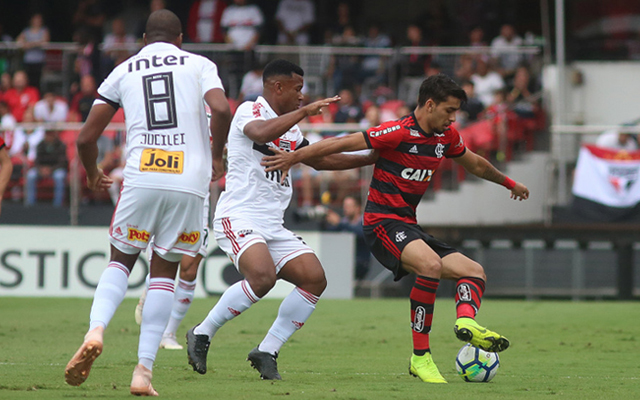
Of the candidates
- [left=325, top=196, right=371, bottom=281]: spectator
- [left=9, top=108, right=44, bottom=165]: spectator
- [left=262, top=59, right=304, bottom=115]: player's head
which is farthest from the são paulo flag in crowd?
[left=262, top=59, right=304, bottom=115]: player's head

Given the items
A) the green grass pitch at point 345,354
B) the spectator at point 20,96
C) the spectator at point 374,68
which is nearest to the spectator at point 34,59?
the spectator at point 20,96

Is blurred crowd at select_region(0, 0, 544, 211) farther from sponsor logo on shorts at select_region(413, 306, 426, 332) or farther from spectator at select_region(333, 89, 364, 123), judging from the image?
sponsor logo on shorts at select_region(413, 306, 426, 332)

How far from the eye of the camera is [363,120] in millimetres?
17422

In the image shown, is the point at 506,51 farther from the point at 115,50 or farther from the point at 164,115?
the point at 164,115

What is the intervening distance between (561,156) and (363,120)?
3.84 m

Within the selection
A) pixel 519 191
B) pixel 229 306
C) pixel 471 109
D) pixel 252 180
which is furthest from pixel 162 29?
pixel 471 109

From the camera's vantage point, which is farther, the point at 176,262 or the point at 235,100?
the point at 235,100

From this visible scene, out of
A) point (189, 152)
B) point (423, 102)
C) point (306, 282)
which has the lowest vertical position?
point (306, 282)

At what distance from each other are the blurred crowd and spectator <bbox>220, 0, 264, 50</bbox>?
2cm

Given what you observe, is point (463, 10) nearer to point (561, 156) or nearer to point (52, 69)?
point (561, 156)

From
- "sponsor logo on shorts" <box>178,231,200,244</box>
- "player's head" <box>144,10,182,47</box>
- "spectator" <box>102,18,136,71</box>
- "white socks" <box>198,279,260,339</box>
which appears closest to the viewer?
"sponsor logo on shorts" <box>178,231,200,244</box>

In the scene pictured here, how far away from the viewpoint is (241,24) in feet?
65.4

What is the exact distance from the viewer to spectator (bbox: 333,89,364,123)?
17516 millimetres

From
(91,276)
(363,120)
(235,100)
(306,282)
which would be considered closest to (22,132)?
(91,276)
